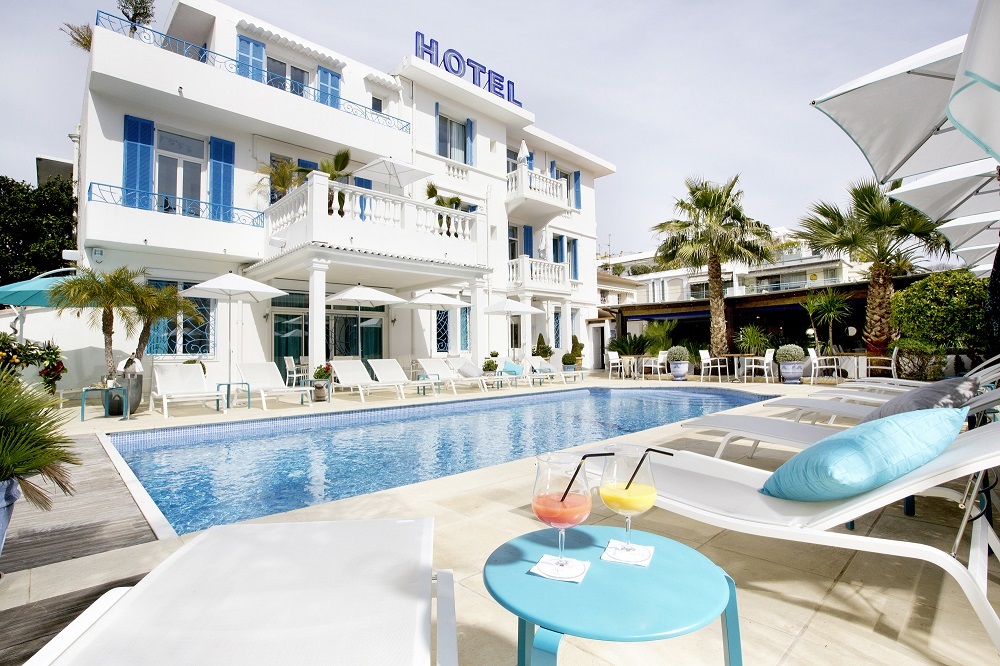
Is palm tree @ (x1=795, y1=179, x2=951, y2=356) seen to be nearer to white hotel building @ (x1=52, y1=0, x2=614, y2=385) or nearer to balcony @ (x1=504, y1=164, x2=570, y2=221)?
balcony @ (x1=504, y1=164, x2=570, y2=221)

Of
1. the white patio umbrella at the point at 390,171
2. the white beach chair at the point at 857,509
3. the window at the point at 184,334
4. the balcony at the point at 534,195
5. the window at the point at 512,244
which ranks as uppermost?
the balcony at the point at 534,195

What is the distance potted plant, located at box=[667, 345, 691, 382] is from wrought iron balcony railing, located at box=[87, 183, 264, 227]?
1297cm

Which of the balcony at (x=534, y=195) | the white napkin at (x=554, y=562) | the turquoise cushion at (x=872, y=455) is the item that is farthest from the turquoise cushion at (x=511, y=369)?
the white napkin at (x=554, y=562)

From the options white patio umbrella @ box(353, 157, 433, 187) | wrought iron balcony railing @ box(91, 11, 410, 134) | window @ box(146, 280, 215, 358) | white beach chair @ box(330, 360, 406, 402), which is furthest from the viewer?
white patio umbrella @ box(353, 157, 433, 187)

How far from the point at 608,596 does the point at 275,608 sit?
0.81 metres

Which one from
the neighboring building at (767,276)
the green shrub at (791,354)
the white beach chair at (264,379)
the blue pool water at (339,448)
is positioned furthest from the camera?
the neighboring building at (767,276)

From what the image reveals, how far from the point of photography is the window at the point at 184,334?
36.8 ft

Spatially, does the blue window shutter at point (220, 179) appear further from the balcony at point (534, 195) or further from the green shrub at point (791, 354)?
the green shrub at point (791, 354)

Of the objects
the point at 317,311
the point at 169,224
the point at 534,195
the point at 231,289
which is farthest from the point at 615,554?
the point at 534,195

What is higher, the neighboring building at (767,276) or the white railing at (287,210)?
the neighboring building at (767,276)

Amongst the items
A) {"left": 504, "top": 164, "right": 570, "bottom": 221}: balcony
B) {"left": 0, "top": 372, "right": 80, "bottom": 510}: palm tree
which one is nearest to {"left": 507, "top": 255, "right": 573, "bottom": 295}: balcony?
{"left": 504, "top": 164, "right": 570, "bottom": 221}: balcony

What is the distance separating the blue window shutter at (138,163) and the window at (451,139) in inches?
315

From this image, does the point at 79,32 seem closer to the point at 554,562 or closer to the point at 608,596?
the point at 554,562

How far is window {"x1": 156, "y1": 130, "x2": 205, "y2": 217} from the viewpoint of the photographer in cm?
1145
